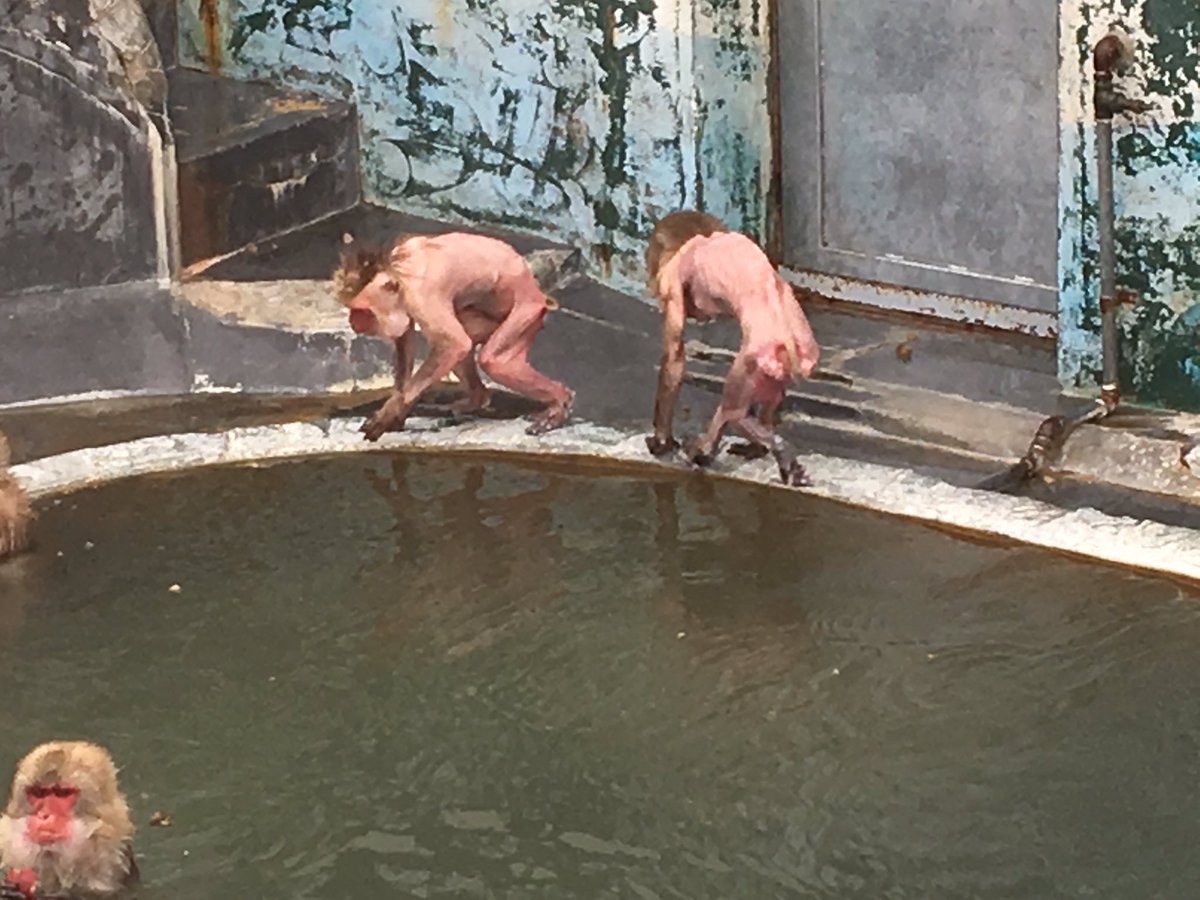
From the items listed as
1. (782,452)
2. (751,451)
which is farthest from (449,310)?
(782,452)

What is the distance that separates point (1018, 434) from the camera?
593cm

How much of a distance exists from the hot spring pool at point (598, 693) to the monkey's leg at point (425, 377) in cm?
31

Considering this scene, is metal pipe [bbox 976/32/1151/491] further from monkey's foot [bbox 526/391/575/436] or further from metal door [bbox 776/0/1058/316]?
monkey's foot [bbox 526/391/575/436]

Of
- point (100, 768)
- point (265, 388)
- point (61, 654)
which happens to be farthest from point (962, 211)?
point (100, 768)

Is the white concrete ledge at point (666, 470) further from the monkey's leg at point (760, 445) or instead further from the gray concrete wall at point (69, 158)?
the gray concrete wall at point (69, 158)

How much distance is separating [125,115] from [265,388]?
3.40 ft

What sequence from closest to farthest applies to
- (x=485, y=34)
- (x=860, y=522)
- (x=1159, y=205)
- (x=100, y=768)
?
(x=100, y=768) → (x=860, y=522) → (x=1159, y=205) → (x=485, y=34)

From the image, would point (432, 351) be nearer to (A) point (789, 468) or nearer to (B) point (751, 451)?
(B) point (751, 451)

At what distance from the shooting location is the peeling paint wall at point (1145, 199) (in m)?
5.69

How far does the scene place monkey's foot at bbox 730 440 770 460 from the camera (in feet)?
19.0

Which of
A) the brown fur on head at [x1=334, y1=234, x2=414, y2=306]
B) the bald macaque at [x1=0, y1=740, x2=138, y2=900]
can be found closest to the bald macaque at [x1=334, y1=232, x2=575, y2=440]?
the brown fur on head at [x1=334, y1=234, x2=414, y2=306]

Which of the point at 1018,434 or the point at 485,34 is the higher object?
the point at 485,34

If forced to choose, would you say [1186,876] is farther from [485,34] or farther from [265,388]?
[485,34]

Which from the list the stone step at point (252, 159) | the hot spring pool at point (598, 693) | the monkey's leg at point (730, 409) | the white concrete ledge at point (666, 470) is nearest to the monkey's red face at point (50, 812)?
the hot spring pool at point (598, 693)
